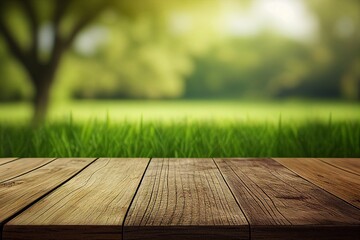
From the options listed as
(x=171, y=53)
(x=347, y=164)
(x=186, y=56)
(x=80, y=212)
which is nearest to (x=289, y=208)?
(x=80, y=212)

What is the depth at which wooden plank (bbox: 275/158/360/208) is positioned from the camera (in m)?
1.25

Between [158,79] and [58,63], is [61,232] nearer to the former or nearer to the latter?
[58,63]

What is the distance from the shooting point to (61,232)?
0.92 metres

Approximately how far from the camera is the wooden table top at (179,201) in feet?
3.01

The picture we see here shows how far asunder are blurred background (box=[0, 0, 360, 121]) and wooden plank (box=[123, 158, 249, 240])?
1.66 metres

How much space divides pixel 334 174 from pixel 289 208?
1.96 feet

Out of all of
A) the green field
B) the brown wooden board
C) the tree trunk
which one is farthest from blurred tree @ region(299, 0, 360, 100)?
the brown wooden board

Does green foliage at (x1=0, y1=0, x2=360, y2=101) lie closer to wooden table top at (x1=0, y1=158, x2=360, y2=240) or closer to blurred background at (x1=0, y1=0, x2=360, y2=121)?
blurred background at (x1=0, y1=0, x2=360, y2=121)

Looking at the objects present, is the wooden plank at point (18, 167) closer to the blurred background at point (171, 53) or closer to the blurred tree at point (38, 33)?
the blurred background at point (171, 53)

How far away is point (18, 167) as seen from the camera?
175 centimetres

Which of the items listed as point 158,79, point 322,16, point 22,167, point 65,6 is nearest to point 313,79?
point 322,16

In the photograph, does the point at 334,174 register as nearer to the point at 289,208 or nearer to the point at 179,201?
the point at 289,208

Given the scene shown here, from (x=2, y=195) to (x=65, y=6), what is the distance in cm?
582

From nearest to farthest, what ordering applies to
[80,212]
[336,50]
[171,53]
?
[80,212] < [171,53] < [336,50]
